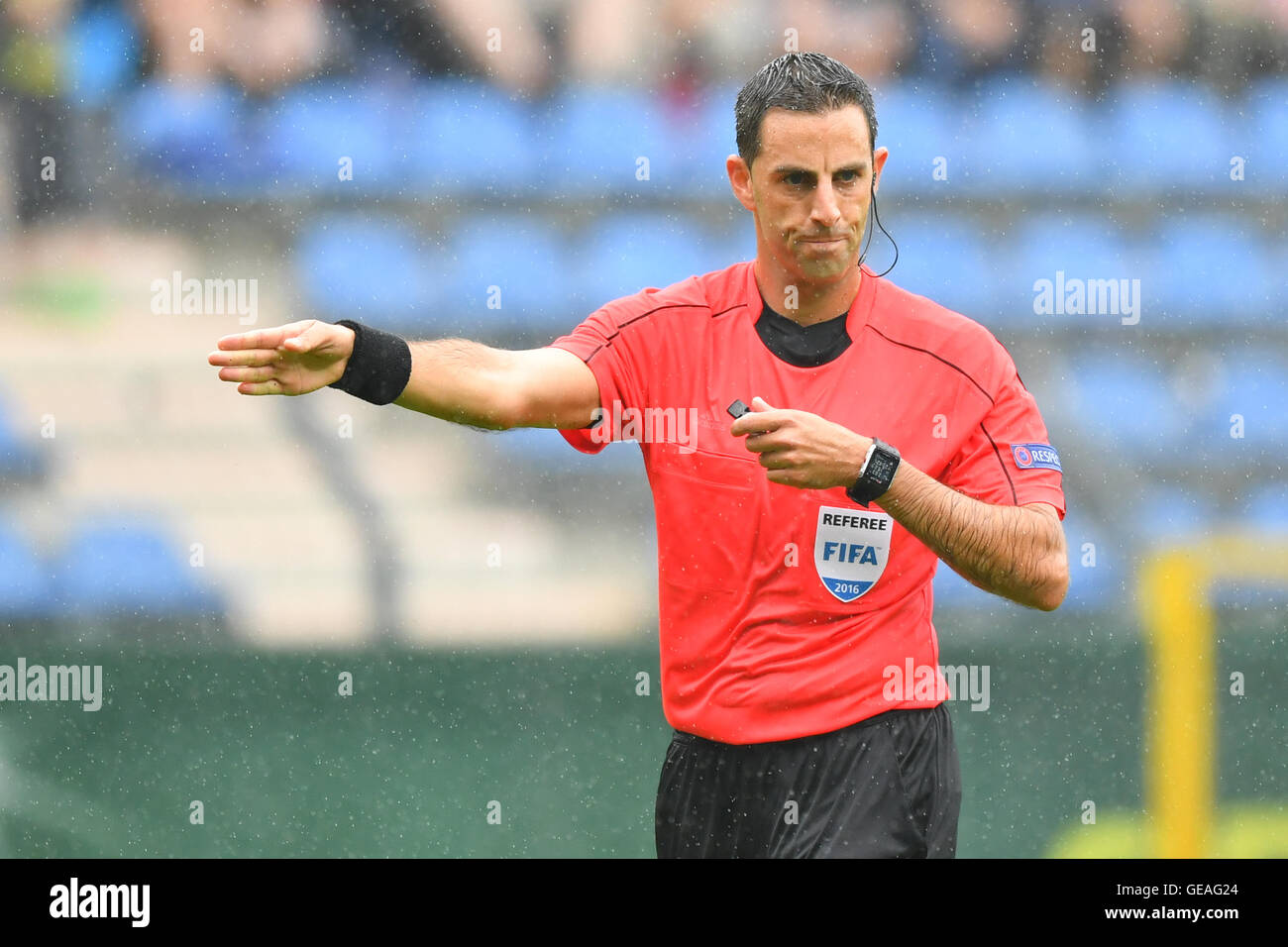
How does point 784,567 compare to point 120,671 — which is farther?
point 120,671

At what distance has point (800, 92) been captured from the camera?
297cm

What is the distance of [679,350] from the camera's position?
3.08 meters

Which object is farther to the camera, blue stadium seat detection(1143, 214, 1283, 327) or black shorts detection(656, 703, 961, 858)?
blue stadium seat detection(1143, 214, 1283, 327)

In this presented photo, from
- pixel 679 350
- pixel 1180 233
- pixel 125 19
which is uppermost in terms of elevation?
pixel 125 19

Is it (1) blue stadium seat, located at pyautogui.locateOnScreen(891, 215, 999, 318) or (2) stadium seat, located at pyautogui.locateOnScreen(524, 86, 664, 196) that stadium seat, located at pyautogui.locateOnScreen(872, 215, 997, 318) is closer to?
(1) blue stadium seat, located at pyautogui.locateOnScreen(891, 215, 999, 318)

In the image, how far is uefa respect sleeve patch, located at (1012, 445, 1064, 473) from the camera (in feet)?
9.59

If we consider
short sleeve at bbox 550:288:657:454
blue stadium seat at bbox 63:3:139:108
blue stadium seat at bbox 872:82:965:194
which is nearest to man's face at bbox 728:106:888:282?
short sleeve at bbox 550:288:657:454

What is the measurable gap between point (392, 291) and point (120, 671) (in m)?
1.69

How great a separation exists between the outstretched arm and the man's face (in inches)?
18.2

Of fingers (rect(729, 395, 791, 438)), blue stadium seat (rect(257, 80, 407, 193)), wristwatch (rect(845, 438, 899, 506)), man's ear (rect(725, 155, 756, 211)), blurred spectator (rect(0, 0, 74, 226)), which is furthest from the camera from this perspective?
blue stadium seat (rect(257, 80, 407, 193))

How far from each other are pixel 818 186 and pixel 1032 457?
24.9 inches

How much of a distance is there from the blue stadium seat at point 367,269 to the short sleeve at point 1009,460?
3.30m
